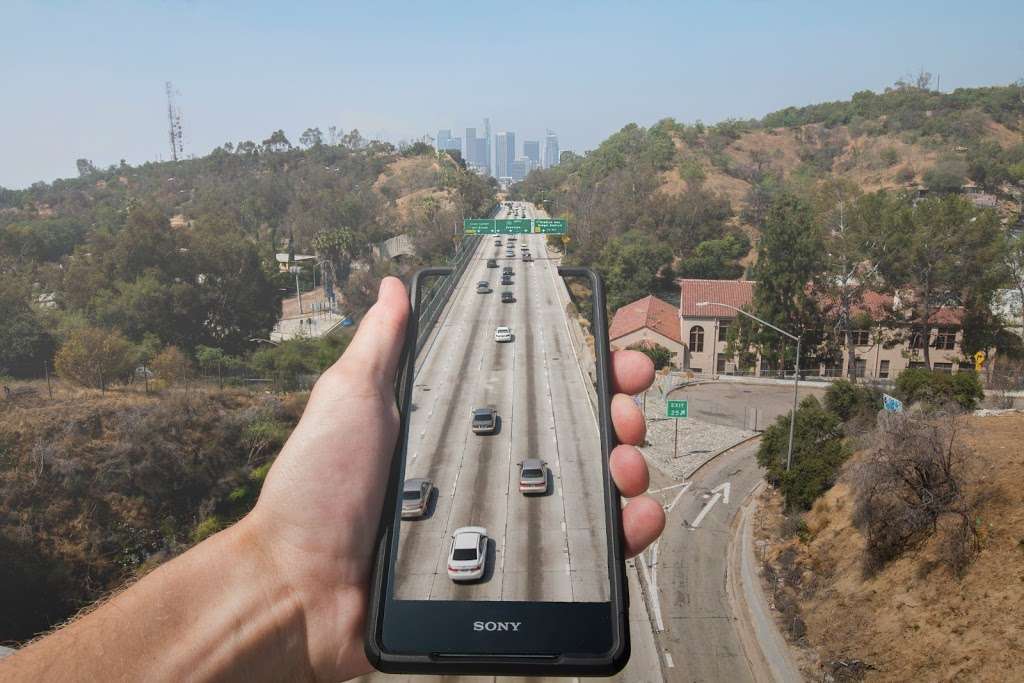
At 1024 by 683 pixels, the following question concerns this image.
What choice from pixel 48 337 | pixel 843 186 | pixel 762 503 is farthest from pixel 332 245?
pixel 762 503

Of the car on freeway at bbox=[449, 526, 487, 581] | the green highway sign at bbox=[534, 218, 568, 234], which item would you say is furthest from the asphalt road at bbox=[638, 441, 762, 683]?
the car on freeway at bbox=[449, 526, 487, 581]

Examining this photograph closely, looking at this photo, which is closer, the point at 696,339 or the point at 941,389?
the point at 941,389

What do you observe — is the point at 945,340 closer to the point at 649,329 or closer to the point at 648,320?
the point at 649,329

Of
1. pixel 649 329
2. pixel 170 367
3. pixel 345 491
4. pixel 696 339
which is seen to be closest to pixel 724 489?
pixel 649 329

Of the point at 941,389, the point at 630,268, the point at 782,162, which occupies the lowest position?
the point at 941,389

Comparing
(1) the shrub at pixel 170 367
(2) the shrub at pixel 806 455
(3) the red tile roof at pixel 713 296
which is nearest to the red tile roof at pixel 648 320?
(3) the red tile roof at pixel 713 296

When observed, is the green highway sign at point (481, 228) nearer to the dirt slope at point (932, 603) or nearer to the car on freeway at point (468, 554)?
the car on freeway at point (468, 554)
